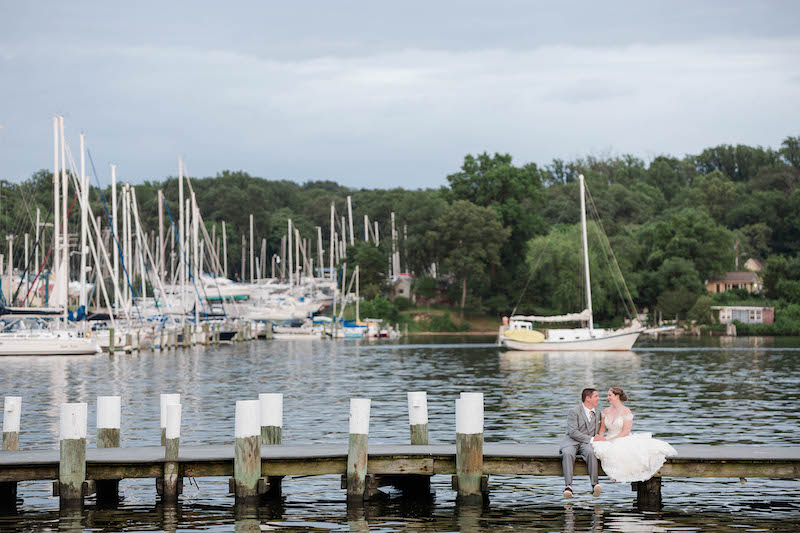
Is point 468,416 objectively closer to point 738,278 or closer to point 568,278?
point 568,278

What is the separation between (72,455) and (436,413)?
1971 cm

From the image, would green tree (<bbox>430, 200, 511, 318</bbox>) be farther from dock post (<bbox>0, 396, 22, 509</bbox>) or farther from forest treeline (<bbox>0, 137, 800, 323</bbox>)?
dock post (<bbox>0, 396, 22, 509</bbox>)

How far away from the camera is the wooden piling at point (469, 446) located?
2072cm

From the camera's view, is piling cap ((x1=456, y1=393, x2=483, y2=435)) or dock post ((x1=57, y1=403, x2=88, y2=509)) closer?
piling cap ((x1=456, y1=393, x2=483, y2=435))

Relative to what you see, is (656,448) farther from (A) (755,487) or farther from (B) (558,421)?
(B) (558,421)

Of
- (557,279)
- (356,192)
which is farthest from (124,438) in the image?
(356,192)

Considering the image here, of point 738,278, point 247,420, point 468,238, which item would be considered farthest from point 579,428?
point 738,278

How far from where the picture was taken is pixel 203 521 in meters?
20.7

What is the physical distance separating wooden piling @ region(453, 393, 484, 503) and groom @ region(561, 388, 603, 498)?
1.55 meters

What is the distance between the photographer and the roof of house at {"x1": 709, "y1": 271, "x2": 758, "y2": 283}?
13262 cm

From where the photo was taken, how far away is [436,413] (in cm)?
3919

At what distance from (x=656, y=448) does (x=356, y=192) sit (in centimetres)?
18050

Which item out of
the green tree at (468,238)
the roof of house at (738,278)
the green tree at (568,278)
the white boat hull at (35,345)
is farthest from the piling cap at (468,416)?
the roof of house at (738,278)

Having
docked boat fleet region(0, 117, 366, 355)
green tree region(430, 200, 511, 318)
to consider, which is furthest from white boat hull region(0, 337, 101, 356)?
green tree region(430, 200, 511, 318)
